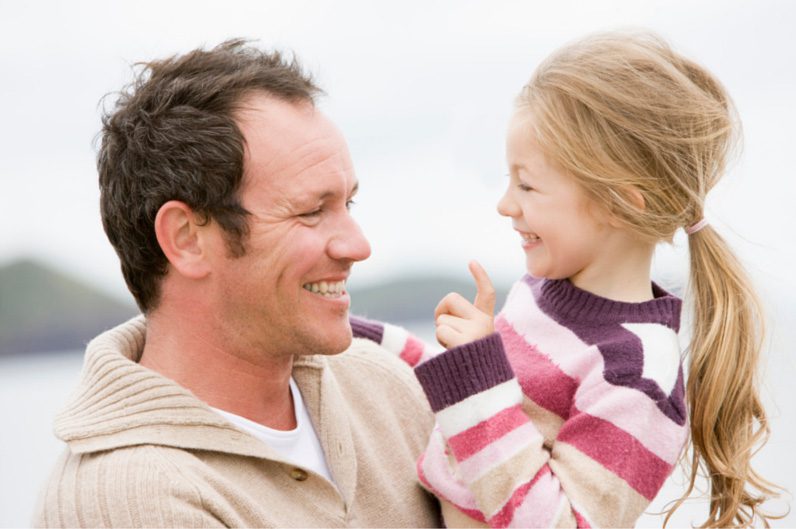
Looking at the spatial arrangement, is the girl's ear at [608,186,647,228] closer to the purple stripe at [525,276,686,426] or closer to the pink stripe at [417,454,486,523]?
the purple stripe at [525,276,686,426]

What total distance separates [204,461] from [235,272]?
35 cm

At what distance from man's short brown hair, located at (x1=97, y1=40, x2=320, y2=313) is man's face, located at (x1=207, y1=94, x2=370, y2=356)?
29 millimetres

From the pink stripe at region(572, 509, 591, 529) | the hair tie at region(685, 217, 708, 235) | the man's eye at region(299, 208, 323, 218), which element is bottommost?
the pink stripe at region(572, 509, 591, 529)

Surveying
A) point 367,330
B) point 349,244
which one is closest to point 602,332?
point 349,244

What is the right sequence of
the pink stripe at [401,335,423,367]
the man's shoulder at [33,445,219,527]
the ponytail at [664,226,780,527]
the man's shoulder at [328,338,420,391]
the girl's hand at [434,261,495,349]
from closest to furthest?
the man's shoulder at [33,445,219,527] < the girl's hand at [434,261,495,349] < the ponytail at [664,226,780,527] < the man's shoulder at [328,338,420,391] < the pink stripe at [401,335,423,367]

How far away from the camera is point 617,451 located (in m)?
1.69

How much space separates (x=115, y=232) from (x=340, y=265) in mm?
443

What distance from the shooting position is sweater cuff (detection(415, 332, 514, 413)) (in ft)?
5.61

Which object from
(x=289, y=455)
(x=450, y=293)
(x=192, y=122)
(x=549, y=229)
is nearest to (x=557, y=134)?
(x=549, y=229)

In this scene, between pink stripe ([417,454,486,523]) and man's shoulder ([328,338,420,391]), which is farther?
man's shoulder ([328,338,420,391])

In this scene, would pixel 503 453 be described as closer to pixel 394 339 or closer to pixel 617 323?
pixel 617 323

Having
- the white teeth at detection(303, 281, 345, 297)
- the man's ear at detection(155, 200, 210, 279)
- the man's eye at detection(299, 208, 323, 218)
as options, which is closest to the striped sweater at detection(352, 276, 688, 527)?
the white teeth at detection(303, 281, 345, 297)

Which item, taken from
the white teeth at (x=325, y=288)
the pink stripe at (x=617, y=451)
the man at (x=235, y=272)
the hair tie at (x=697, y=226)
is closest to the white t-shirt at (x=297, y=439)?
the man at (x=235, y=272)

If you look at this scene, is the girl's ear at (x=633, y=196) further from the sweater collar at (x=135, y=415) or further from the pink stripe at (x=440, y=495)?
the sweater collar at (x=135, y=415)
